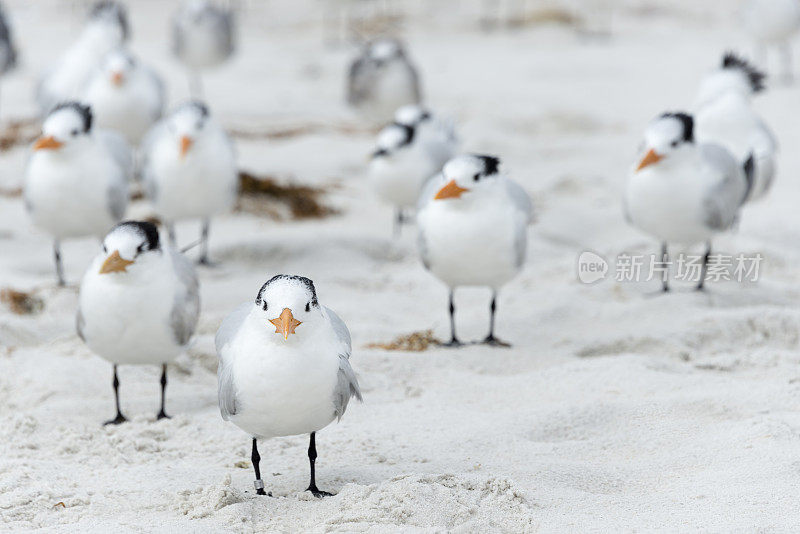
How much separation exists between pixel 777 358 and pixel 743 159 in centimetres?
191

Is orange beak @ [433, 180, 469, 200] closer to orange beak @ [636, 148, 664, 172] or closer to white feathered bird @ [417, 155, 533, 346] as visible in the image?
white feathered bird @ [417, 155, 533, 346]

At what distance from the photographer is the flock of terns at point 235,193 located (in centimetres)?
311

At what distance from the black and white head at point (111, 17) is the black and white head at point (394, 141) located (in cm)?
340

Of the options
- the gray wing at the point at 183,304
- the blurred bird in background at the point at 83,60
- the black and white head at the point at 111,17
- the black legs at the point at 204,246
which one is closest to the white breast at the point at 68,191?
the black legs at the point at 204,246

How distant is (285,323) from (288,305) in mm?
69

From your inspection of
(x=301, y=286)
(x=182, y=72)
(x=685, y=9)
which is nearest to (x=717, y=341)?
(x=301, y=286)

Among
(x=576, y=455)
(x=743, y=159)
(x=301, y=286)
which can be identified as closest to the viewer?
(x=301, y=286)

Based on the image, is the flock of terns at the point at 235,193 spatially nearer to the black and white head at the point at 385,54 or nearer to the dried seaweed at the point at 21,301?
the black and white head at the point at 385,54

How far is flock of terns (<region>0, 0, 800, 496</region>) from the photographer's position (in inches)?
122

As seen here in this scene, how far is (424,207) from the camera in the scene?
489 cm

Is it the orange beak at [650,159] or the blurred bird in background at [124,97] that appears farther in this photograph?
the blurred bird in background at [124,97]

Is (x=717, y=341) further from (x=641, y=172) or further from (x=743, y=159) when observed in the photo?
(x=743, y=159)

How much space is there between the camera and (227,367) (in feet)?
10.5

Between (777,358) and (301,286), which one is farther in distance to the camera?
(777,358)
